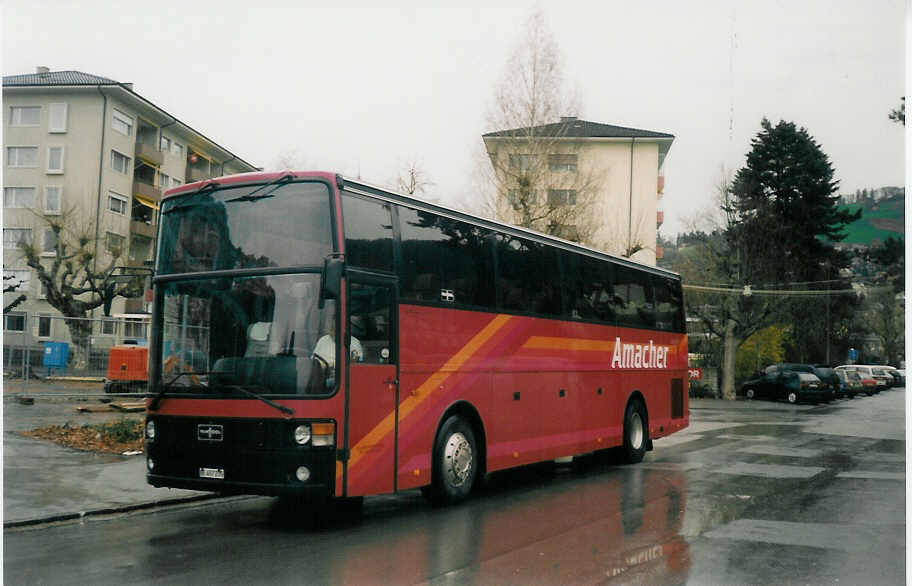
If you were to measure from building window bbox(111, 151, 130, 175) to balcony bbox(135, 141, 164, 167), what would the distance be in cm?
98

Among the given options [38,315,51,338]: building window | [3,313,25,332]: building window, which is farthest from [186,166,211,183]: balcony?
[3,313,25,332]: building window

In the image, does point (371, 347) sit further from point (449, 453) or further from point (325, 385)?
point (449, 453)

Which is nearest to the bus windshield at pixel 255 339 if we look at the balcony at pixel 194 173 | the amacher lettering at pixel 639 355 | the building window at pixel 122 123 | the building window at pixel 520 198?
the amacher lettering at pixel 639 355

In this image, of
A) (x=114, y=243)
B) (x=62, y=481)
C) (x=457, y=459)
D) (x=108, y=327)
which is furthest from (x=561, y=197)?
(x=114, y=243)

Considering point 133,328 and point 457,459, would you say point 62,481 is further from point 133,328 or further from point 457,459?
point 133,328

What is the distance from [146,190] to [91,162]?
25.8ft

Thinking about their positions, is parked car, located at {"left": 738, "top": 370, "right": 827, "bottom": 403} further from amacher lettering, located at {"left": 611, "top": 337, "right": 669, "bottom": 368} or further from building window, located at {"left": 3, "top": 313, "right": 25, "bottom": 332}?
building window, located at {"left": 3, "top": 313, "right": 25, "bottom": 332}

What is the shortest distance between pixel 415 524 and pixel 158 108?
44874 millimetres

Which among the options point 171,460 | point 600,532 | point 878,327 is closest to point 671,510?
point 600,532

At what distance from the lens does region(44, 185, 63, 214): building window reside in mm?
39062

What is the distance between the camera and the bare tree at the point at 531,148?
2736cm

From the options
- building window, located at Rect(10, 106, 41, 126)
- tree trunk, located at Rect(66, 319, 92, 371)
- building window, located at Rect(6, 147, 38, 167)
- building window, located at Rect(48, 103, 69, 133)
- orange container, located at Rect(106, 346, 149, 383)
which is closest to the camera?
tree trunk, located at Rect(66, 319, 92, 371)

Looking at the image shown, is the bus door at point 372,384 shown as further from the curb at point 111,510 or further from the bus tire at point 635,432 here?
the bus tire at point 635,432

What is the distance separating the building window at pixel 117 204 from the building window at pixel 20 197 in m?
9.63
